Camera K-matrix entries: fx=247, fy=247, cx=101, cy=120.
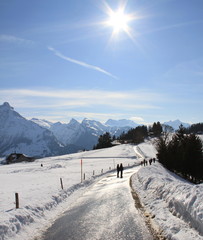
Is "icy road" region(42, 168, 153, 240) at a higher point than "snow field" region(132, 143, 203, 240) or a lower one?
lower

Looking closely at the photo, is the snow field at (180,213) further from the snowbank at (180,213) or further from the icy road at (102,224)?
the icy road at (102,224)

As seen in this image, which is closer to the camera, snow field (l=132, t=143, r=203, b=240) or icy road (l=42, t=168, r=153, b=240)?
snow field (l=132, t=143, r=203, b=240)

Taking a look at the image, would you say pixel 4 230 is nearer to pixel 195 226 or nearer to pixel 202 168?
pixel 195 226

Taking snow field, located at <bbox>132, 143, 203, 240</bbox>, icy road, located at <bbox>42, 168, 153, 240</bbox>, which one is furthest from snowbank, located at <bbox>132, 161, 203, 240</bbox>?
icy road, located at <bbox>42, 168, 153, 240</bbox>

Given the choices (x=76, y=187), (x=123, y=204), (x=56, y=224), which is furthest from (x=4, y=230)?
(x=76, y=187)

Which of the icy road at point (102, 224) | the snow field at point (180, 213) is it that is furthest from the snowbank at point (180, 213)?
the icy road at point (102, 224)

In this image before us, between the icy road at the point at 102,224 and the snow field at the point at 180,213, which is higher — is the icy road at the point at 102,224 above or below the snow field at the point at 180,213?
below

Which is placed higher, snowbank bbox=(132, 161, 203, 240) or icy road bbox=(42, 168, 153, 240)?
snowbank bbox=(132, 161, 203, 240)

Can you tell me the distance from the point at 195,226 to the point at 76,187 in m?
16.8

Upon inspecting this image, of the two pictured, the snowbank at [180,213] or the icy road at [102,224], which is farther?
the icy road at [102,224]

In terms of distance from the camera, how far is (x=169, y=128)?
93.2 meters

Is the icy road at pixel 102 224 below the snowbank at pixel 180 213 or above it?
below

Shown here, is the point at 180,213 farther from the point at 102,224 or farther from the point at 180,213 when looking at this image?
the point at 102,224

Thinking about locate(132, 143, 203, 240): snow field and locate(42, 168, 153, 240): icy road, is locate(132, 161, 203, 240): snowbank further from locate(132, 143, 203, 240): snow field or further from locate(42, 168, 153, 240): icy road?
→ locate(42, 168, 153, 240): icy road
